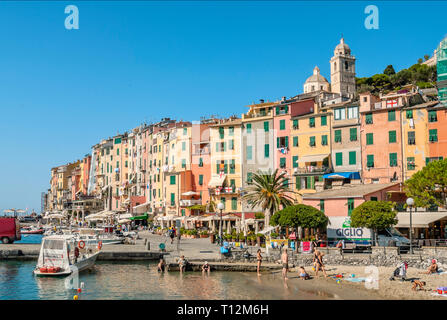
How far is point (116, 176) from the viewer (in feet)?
343

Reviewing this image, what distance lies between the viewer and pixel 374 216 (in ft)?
116

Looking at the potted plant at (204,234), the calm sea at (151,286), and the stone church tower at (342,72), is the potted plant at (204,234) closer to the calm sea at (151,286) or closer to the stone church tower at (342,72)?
the calm sea at (151,286)

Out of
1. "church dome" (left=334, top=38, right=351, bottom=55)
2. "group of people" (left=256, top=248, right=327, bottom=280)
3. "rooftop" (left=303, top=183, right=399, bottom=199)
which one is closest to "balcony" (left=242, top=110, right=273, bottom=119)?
"rooftop" (left=303, top=183, right=399, bottom=199)

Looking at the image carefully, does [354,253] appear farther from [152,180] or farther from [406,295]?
[152,180]

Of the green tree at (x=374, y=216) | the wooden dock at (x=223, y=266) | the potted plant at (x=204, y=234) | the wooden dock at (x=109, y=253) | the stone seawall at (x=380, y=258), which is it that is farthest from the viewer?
the potted plant at (x=204, y=234)

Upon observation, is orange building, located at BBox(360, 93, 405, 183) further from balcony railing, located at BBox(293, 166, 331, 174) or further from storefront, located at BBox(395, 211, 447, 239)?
storefront, located at BBox(395, 211, 447, 239)

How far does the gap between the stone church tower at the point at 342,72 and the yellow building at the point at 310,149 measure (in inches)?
3272

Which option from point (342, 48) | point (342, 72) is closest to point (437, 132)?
point (342, 72)

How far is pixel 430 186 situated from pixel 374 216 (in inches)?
253

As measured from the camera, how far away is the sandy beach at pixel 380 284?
891 inches

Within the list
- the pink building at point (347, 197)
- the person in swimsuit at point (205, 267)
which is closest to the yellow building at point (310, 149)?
the pink building at point (347, 197)

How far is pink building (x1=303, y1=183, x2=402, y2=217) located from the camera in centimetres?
4453

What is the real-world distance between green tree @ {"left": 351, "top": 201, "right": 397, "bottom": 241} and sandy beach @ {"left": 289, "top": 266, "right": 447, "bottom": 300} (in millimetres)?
5494

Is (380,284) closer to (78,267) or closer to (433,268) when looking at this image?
(433,268)
